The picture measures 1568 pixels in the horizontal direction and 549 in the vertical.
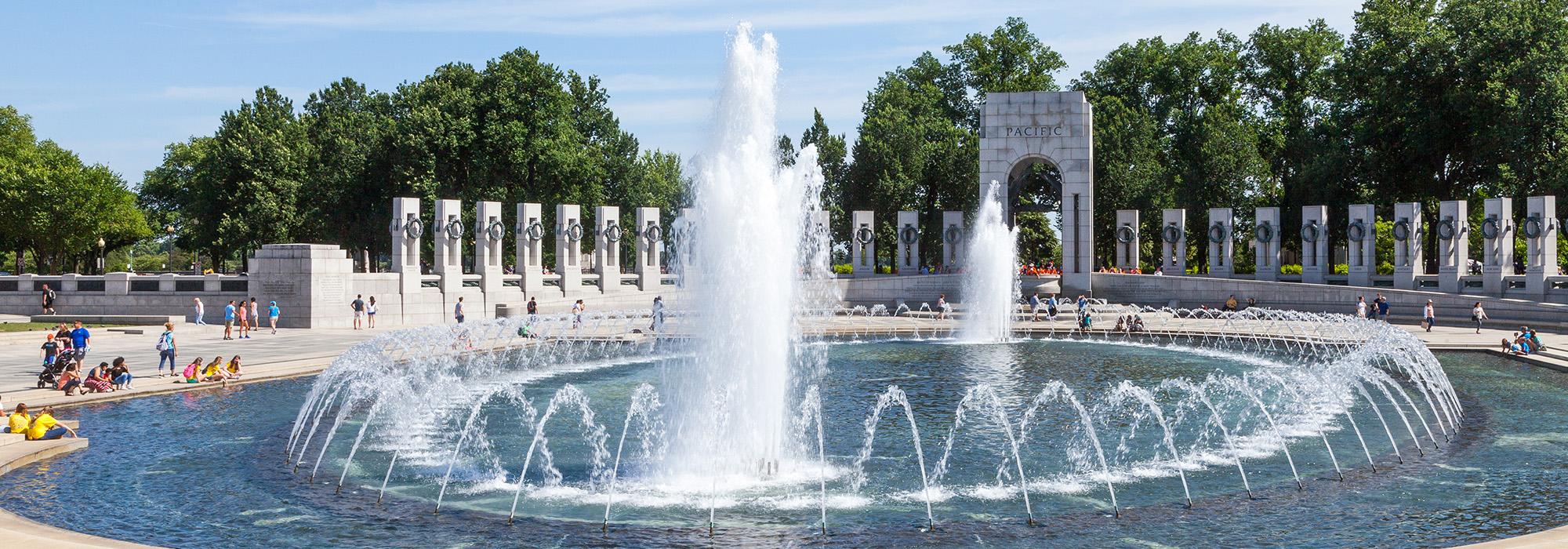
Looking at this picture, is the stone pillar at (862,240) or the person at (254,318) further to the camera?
the stone pillar at (862,240)

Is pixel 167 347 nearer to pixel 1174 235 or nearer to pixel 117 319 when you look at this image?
pixel 117 319

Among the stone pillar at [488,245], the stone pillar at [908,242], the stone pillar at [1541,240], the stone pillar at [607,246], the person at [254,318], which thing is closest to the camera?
the person at [254,318]

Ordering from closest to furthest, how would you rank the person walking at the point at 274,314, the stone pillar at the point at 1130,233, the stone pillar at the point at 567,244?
1. the person walking at the point at 274,314
2. the stone pillar at the point at 567,244
3. the stone pillar at the point at 1130,233

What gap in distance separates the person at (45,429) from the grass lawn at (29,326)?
72.1 ft

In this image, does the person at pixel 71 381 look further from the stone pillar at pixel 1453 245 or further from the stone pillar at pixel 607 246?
the stone pillar at pixel 1453 245

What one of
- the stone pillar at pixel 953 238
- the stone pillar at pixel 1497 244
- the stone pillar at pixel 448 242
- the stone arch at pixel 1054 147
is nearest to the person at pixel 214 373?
the stone pillar at pixel 448 242

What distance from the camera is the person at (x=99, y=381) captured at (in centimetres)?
2214

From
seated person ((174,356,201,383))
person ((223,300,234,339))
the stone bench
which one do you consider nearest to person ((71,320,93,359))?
seated person ((174,356,201,383))

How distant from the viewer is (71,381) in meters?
22.0

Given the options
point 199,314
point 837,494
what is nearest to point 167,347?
point 199,314

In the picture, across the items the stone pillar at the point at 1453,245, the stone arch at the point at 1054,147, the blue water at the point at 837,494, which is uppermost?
the stone arch at the point at 1054,147

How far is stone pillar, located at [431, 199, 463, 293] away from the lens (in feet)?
144

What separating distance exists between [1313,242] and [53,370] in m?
45.3

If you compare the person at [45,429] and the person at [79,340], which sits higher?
the person at [79,340]
